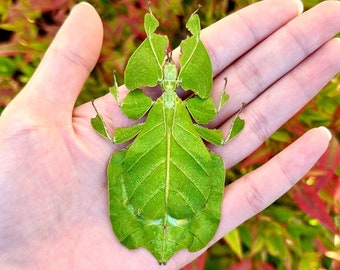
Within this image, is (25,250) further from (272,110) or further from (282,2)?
(282,2)

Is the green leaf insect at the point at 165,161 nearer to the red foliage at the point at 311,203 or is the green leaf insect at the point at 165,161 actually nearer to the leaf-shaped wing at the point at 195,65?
the leaf-shaped wing at the point at 195,65

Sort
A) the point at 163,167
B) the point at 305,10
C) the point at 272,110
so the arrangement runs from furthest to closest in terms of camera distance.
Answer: the point at 305,10, the point at 272,110, the point at 163,167

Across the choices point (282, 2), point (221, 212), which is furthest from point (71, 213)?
point (282, 2)

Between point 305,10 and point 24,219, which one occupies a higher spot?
point 305,10

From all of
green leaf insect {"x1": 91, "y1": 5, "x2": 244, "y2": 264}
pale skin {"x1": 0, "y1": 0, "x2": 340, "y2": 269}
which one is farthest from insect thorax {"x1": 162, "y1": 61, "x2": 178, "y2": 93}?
pale skin {"x1": 0, "y1": 0, "x2": 340, "y2": 269}

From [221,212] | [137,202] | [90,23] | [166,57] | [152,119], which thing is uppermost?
[90,23]

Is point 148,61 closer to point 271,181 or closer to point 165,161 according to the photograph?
point 165,161

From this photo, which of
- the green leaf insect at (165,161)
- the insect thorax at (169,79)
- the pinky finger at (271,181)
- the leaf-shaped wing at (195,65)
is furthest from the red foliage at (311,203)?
the insect thorax at (169,79)
